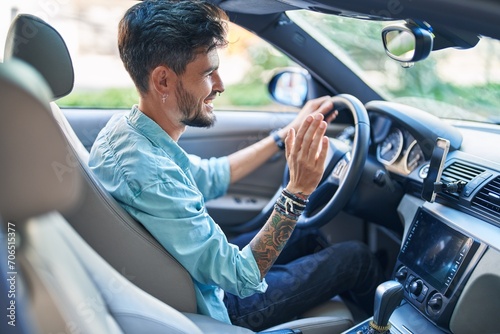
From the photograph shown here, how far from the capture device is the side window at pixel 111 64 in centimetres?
259

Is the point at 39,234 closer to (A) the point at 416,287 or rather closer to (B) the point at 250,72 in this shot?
(A) the point at 416,287

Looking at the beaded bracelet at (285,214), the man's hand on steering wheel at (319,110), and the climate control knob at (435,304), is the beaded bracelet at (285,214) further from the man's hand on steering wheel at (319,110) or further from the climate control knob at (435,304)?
the man's hand on steering wheel at (319,110)

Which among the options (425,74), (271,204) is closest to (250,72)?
(425,74)

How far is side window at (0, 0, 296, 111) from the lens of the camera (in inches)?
102

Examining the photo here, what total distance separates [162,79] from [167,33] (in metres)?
0.12

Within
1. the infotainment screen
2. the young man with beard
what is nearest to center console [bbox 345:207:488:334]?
the infotainment screen

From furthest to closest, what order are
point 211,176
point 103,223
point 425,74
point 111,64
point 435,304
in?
point 111,64 < point 425,74 < point 211,176 < point 435,304 < point 103,223

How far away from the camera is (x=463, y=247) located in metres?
1.54

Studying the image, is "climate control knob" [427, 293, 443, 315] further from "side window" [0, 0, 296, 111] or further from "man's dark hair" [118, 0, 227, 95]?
"side window" [0, 0, 296, 111]

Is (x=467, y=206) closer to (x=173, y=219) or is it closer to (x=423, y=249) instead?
(x=423, y=249)

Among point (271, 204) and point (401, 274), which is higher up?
point (401, 274)

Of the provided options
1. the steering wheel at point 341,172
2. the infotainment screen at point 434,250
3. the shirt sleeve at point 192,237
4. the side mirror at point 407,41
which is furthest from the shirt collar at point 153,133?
the infotainment screen at point 434,250

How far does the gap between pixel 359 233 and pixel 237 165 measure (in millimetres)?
614

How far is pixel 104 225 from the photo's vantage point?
4.31ft
